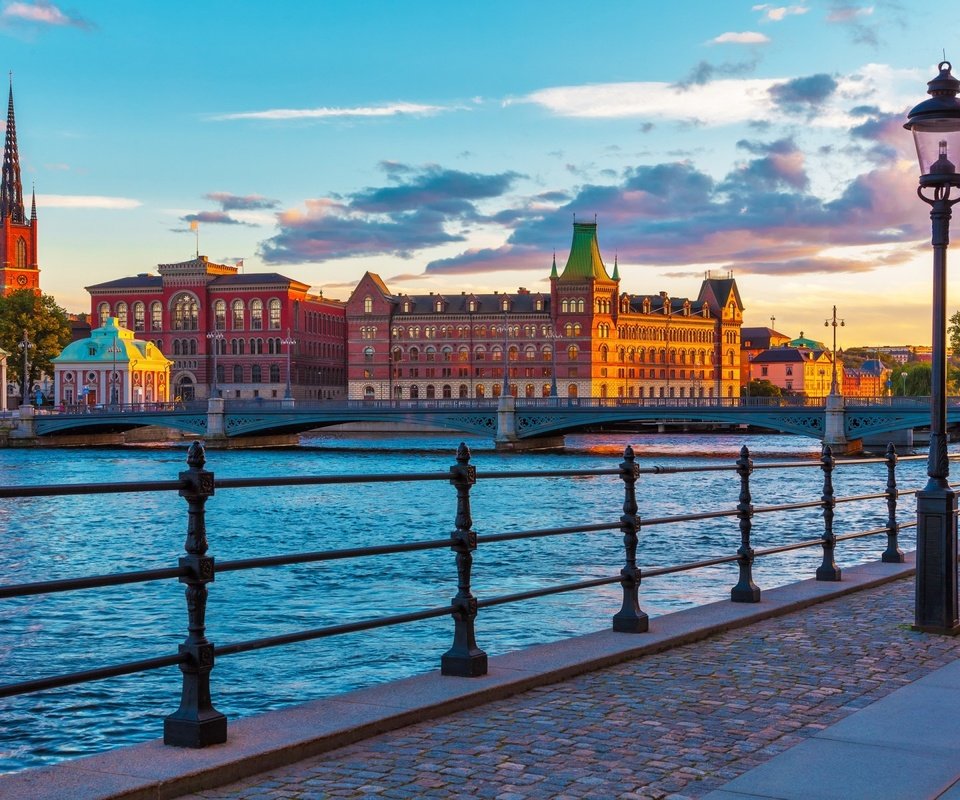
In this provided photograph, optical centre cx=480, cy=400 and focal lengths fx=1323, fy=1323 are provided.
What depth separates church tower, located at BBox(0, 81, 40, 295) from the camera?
479 feet

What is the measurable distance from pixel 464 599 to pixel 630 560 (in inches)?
63.9

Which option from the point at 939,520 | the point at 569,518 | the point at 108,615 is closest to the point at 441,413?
the point at 569,518

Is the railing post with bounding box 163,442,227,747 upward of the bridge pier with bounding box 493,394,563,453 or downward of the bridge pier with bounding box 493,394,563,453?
upward

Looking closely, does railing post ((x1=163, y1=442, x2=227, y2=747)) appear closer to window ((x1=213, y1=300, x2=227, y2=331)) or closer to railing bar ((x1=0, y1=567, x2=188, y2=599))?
railing bar ((x1=0, y1=567, x2=188, y2=599))

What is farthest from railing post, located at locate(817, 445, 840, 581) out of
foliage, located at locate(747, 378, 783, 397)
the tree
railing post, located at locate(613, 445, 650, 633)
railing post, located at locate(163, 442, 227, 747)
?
foliage, located at locate(747, 378, 783, 397)

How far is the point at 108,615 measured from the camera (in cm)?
1795

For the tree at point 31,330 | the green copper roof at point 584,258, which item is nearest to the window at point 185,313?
the tree at point 31,330

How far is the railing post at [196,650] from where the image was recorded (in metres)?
5.25

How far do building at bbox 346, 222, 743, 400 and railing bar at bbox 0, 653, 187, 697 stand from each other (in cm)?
11842

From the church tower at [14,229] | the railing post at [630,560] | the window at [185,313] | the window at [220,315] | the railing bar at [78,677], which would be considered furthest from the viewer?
the church tower at [14,229]

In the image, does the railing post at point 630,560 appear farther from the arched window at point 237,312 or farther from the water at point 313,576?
the arched window at point 237,312

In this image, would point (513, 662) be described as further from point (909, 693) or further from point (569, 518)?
point (569, 518)

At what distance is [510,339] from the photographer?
129000 millimetres

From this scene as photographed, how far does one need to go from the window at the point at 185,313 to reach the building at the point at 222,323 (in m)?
0.09
